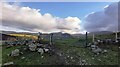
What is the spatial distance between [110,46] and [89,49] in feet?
10.2

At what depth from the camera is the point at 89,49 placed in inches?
885

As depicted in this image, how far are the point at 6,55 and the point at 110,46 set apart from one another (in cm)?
1231

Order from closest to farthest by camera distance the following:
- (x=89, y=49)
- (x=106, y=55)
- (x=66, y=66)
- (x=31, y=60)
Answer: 1. (x=66, y=66)
2. (x=31, y=60)
3. (x=106, y=55)
4. (x=89, y=49)

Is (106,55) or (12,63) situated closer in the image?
(12,63)

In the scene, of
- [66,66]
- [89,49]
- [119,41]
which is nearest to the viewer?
[66,66]

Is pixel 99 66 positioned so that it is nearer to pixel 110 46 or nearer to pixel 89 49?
pixel 89 49

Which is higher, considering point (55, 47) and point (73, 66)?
point (55, 47)

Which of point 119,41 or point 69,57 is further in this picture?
point 119,41

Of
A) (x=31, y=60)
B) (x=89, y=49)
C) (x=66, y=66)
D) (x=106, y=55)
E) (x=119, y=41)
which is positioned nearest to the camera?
(x=66, y=66)

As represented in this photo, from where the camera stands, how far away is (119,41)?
2511 centimetres

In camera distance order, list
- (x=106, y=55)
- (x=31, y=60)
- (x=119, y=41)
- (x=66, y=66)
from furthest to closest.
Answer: (x=119, y=41), (x=106, y=55), (x=31, y=60), (x=66, y=66)

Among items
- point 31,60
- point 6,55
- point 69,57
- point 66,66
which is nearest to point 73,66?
point 66,66

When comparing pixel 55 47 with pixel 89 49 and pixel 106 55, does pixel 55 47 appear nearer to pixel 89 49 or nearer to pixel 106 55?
pixel 89 49

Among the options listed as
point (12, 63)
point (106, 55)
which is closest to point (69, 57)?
point (106, 55)
